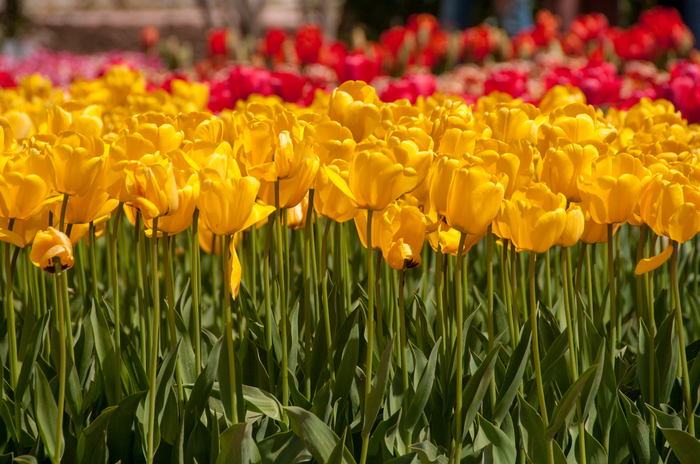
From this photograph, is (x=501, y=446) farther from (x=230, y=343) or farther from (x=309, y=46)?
(x=309, y=46)

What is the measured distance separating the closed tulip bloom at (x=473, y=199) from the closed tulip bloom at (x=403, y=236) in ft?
0.30

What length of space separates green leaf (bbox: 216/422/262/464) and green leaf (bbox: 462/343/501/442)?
0.35 m

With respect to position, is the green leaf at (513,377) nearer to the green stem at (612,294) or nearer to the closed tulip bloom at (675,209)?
the green stem at (612,294)

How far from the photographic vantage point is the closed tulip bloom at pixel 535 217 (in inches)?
42.2

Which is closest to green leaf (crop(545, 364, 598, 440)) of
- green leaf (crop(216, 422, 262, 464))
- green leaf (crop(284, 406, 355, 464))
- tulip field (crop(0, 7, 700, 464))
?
tulip field (crop(0, 7, 700, 464))

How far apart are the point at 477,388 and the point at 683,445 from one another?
0.35 meters

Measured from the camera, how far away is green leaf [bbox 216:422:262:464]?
106cm

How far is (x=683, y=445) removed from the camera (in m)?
1.16

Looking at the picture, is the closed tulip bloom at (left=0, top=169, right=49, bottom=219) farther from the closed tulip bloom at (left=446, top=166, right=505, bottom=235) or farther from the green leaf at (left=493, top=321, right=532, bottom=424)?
the green leaf at (left=493, top=321, right=532, bottom=424)

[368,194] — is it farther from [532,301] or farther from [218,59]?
[218,59]

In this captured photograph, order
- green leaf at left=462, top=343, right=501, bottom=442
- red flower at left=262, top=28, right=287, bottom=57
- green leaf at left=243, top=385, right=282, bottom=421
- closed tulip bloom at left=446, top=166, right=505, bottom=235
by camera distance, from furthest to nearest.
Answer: red flower at left=262, top=28, right=287, bottom=57 → green leaf at left=243, top=385, right=282, bottom=421 → green leaf at left=462, top=343, right=501, bottom=442 → closed tulip bloom at left=446, top=166, right=505, bottom=235

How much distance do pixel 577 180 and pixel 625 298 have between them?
33.4 inches

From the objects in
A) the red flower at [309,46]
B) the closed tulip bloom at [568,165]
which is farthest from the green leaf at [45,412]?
the red flower at [309,46]

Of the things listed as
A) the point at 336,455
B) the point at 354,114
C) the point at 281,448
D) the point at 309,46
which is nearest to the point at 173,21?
the point at 309,46
